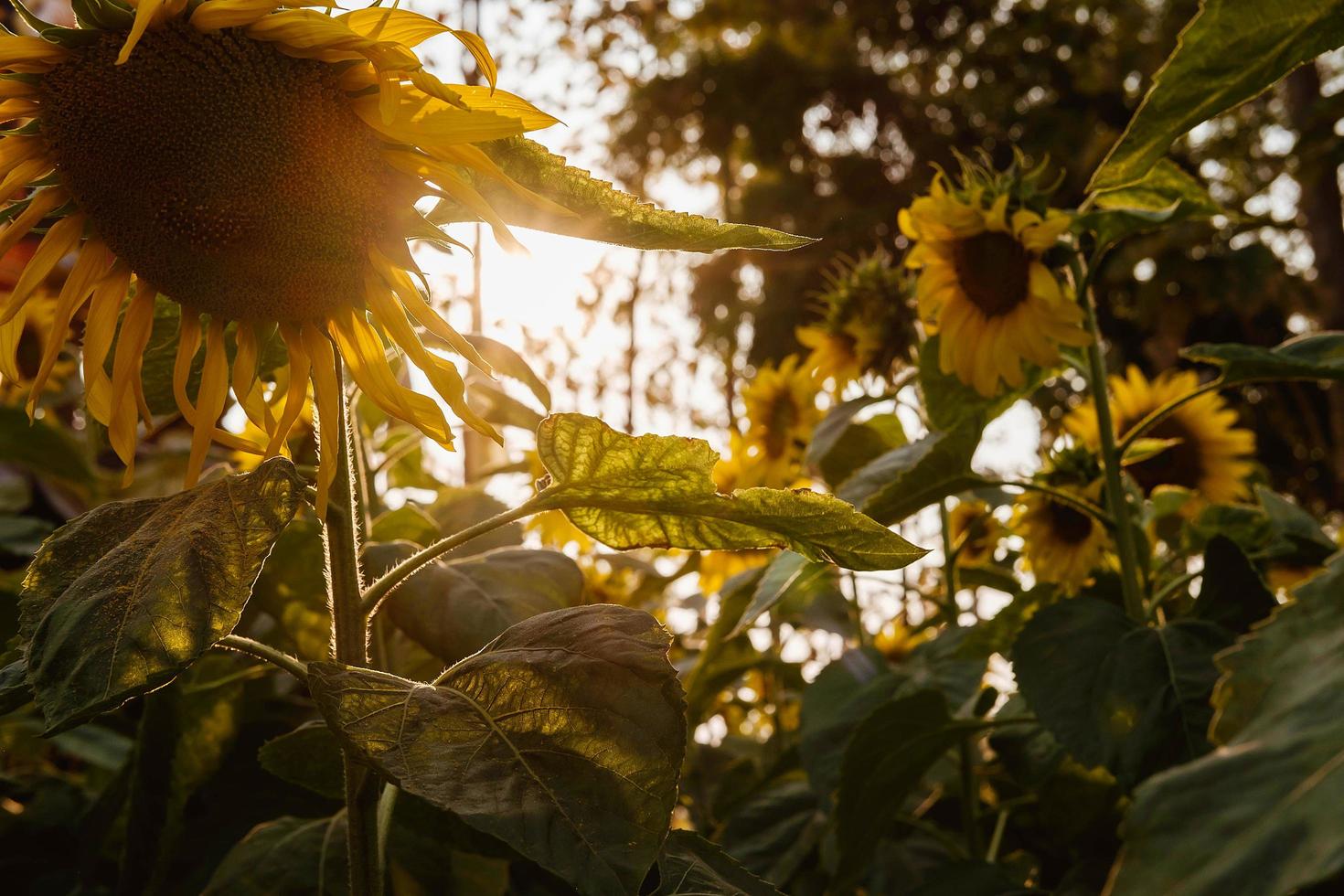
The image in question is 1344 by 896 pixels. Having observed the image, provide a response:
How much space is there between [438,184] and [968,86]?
8.41m

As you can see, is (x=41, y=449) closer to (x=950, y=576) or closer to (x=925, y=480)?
(x=925, y=480)

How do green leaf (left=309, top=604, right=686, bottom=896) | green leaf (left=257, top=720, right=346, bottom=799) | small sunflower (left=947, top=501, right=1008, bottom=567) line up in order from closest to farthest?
green leaf (left=309, top=604, right=686, bottom=896), green leaf (left=257, top=720, right=346, bottom=799), small sunflower (left=947, top=501, right=1008, bottom=567)

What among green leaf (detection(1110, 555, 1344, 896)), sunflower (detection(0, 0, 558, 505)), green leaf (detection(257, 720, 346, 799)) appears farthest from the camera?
green leaf (detection(257, 720, 346, 799))

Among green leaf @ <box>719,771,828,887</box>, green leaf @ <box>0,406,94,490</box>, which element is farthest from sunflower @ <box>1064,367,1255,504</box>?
green leaf @ <box>0,406,94,490</box>

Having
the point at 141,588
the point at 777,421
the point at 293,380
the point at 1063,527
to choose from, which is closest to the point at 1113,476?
the point at 1063,527

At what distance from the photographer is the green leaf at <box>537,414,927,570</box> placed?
0.63 metres

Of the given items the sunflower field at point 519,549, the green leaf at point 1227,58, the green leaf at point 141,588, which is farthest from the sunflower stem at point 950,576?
the green leaf at point 141,588

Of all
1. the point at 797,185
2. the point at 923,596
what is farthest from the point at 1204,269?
the point at 923,596

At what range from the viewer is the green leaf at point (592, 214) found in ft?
1.91

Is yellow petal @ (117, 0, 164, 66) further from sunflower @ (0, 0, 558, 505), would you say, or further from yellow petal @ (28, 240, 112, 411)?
yellow petal @ (28, 240, 112, 411)

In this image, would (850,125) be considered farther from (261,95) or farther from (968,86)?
(261,95)

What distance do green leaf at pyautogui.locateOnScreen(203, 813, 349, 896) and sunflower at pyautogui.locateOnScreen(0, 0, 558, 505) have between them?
1.16ft

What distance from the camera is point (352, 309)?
654mm

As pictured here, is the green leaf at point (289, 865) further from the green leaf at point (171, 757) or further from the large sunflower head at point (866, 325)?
the large sunflower head at point (866, 325)
